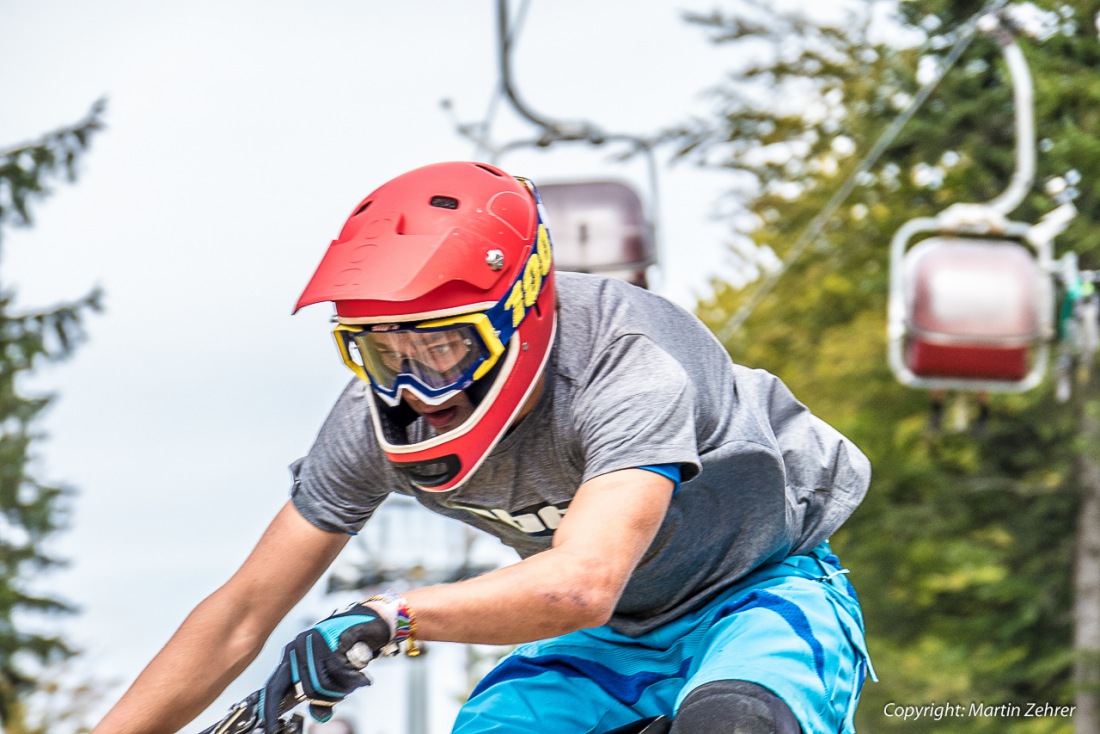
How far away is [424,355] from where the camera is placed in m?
2.44

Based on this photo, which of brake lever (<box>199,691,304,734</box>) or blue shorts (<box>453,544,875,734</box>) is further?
blue shorts (<box>453,544,875,734</box>)

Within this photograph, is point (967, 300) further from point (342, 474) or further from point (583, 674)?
point (342, 474)

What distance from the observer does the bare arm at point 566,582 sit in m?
2.06

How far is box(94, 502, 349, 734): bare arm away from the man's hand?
2.11ft

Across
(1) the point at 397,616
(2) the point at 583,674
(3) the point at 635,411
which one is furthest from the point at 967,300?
(1) the point at 397,616

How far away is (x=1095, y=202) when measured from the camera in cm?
1261

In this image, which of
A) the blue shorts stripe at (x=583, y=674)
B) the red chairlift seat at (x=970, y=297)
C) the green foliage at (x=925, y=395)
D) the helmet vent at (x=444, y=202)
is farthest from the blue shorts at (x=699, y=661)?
the green foliage at (x=925, y=395)

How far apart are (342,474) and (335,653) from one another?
0.80m

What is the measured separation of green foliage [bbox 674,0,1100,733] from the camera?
13.0 metres

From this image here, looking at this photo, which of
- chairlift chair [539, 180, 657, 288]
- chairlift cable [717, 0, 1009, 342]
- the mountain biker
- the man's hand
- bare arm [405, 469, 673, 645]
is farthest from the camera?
chairlift cable [717, 0, 1009, 342]

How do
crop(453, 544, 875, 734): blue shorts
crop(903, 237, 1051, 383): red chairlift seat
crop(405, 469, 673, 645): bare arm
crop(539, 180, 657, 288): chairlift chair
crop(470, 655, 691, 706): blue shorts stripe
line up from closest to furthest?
crop(405, 469, 673, 645): bare arm, crop(453, 544, 875, 734): blue shorts, crop(470, 655, 691, 706): blue shorts stripe, crop(903, 237, 1051, 383): red chairlift seat, crop(539, 180, 657, 288): chairlift chair

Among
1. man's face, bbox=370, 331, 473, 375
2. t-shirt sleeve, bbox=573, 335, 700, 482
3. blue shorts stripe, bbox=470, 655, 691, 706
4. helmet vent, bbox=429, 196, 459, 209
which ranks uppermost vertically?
helmet vent, bbox=429, 196, 459, 209

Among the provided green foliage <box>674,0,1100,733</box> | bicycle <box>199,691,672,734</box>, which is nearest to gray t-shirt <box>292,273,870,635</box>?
bicycle <box>199,691,672,734</box>

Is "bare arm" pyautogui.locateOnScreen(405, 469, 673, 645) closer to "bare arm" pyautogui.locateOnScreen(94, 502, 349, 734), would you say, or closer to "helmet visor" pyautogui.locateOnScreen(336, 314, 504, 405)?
"helmet visor" pyautogui.locateOnScreen(336, 314, 504, 405)
